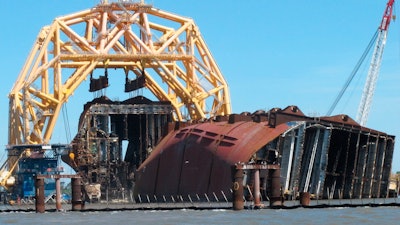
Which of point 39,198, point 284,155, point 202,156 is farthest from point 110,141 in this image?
point 39,198

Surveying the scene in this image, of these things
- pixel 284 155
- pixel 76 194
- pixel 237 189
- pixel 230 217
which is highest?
pixel 237 189

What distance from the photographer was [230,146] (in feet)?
427

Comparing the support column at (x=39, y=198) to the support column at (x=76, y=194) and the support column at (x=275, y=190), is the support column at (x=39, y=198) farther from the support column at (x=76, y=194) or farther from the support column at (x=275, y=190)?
the support column at (x=275, y=190)

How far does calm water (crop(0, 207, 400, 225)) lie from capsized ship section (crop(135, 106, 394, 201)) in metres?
21.6

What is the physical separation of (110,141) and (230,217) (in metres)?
72.3

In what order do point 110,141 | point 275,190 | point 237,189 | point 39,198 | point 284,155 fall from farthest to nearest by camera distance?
point 110,141 → point 284,155 → point 39,198 → point 275,190 → point 237,189

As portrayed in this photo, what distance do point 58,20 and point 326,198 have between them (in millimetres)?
44908

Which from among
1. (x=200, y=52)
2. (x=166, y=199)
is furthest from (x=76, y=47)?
(x=166, y=199)

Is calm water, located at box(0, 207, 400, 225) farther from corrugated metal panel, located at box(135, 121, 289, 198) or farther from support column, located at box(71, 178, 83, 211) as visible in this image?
corrugated metal panel, located at box(135, 121, 289, 198)

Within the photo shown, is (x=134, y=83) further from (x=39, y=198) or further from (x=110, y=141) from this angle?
(x=39, y=198)

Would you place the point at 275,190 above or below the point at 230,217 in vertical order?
above

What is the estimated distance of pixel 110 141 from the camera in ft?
537

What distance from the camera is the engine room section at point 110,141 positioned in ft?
529

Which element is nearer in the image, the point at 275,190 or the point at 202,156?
the point at 275,190
